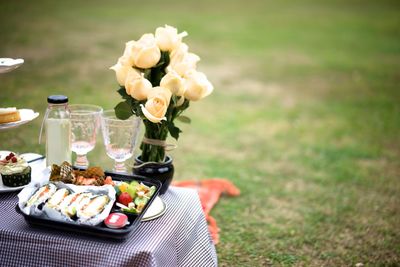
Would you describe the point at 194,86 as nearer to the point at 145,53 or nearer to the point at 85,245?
the point at 145,53

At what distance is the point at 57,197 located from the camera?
2.09 metres

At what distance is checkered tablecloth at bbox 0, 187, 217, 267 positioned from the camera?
193 cm

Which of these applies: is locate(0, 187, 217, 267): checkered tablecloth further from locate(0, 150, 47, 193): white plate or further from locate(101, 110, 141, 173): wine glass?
locate(101, 110, 141, 173): wine glass

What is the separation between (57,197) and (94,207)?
0.17 meters

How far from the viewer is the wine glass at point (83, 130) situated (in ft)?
8.06

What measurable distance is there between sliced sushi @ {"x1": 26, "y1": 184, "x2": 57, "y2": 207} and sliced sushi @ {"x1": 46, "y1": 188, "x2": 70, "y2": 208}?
22mm

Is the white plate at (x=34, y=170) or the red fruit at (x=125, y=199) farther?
the white plate at (x=34, y=170)

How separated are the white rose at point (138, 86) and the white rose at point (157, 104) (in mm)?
50

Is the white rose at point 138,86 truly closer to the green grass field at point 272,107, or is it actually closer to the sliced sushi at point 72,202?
the sliced sushi at point 72,202

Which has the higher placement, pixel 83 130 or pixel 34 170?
pixel 83 130

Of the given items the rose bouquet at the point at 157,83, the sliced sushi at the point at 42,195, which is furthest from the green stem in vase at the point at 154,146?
the sliced sushi at the point at 42,195

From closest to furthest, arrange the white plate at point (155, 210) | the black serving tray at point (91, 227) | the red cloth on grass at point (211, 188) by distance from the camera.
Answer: the black serving tray at point (91, 227), the white plate at point (155, 210), the red cloth on grass at point (211, 188)

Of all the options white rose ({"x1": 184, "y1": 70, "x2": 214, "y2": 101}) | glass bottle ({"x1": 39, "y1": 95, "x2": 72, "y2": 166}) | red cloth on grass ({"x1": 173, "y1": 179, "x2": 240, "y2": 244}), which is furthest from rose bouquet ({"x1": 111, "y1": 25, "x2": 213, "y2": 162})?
red cloth on grass ({"x1": 173, "y1": 179, "x2": 240, "y2": 244})

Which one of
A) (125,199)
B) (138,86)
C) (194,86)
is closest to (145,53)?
(138,86)
